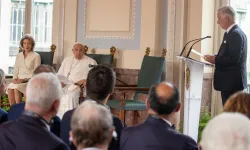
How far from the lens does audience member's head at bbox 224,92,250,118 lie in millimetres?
2562

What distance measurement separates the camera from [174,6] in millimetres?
6820

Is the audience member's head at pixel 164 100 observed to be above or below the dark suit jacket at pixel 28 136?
above

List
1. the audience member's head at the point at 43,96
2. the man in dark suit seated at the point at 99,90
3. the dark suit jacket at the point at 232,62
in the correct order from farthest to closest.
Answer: the dark suit jacket at the point at 232,62, the man in dark suit seated at the point at 99,90, the audience member's head at the point at 43,96

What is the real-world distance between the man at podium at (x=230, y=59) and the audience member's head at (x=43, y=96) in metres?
2.86

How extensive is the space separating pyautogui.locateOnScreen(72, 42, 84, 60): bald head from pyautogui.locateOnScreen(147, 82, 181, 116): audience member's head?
435 cm

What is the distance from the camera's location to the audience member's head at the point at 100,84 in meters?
3.09

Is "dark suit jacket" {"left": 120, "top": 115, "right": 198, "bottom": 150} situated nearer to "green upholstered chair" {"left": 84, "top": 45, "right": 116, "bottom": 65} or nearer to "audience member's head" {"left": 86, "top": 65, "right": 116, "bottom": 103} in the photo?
"audience member's head" {"left": 86, "top": 65, "right": 116, "bottom": 103}

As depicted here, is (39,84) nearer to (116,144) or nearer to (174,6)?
(116,144)

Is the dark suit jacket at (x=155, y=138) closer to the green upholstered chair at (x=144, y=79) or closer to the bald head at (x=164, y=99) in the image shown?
the bald head at (x=164, y=99)

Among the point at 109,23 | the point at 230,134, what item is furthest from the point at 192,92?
the point at 230,134

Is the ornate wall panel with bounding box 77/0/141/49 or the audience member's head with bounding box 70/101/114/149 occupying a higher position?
the ornate wall panel with bounding box 77/0/141/49

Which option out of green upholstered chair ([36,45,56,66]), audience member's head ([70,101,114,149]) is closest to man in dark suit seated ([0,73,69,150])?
audience member's head ([70,101,114,149])

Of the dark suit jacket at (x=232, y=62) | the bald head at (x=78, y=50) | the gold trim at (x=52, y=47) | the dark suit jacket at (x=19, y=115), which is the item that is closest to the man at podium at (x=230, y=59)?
the dark suit jacket at (x=232, y=62)

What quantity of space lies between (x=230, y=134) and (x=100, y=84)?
1649 millimetres
